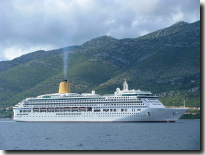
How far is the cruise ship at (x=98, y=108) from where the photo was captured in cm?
9325

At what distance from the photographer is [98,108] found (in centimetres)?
9919

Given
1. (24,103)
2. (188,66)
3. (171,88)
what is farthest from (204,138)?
(188,66)

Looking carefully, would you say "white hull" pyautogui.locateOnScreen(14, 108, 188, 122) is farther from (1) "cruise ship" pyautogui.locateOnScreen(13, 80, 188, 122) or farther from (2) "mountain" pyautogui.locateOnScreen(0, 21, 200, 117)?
(2) "mountain" pyautogui.locateOnScreen(0, 21, 200, 117)

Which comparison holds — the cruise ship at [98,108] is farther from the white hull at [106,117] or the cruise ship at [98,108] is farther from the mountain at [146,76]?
the mountain at [146,76]

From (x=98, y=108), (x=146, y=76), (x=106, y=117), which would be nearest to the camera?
(x=106, y=117)

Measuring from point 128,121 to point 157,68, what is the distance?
72.3m

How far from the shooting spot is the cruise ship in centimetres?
9325

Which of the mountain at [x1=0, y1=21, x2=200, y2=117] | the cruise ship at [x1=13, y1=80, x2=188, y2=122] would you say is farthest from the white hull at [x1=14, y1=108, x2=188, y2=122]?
the mountain at [x1=0, y1=21, x2=200, y2=117]

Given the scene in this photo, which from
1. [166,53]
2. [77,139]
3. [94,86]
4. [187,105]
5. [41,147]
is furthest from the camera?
[166,53]

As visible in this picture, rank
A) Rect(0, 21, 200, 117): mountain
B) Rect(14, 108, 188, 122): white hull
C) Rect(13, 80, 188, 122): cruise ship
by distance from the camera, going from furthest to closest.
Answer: Rect(0, 21, 200, 117): mountain
Rect(13, 80, 188, 122): cruise ship
Rect(14, 108, 188, 122): white hull

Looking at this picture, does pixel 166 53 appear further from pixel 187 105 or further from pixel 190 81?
pixel 187 105

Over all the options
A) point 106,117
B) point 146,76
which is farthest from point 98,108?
point 146,76

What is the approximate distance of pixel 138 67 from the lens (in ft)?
568

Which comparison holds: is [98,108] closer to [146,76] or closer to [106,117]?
[106,117]
